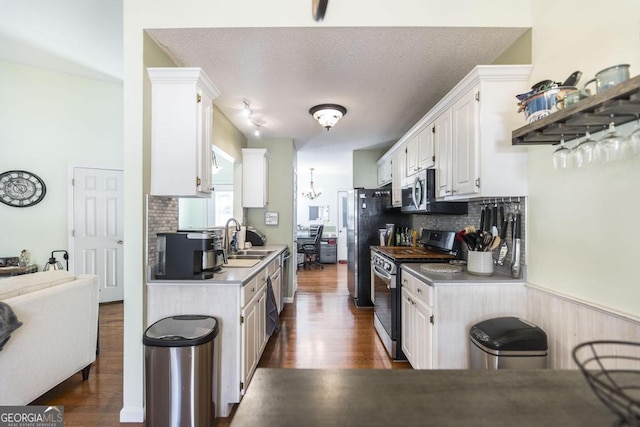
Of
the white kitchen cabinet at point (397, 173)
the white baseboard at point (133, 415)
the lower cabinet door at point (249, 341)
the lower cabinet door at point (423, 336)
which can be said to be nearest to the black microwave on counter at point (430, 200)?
the white kitchen cabinet at point (397, 173)

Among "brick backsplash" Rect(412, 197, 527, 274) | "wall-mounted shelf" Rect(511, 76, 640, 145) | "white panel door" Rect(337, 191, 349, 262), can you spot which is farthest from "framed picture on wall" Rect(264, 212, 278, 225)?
"white panel door" Rect(337, 191, 349, 262)

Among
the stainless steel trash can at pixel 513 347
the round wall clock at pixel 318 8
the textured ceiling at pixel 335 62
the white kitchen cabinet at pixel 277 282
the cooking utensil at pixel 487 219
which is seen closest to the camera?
the stainless steel trash can at pixel 513 347

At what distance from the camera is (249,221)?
14.5ft

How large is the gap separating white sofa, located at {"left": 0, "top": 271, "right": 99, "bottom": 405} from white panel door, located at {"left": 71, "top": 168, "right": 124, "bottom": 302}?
2254mm

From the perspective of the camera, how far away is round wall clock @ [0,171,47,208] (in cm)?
359

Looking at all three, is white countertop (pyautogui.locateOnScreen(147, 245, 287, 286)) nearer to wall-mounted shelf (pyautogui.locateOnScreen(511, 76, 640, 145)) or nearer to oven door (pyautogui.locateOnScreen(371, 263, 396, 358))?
oven door (pyautogui.locateOnScreen(371, 263, 396, 358))

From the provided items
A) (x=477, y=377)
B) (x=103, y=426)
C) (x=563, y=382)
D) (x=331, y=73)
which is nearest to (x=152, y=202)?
(x=103, y=426)

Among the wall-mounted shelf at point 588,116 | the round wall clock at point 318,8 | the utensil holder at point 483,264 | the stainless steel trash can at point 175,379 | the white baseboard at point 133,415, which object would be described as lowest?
the white baseboard at point 133,415

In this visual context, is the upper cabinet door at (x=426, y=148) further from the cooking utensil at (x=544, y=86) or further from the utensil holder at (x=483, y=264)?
the cooking utensil at (x=544, y=86)

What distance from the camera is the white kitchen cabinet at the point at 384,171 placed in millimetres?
4395

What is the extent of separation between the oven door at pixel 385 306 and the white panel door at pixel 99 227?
381 cm

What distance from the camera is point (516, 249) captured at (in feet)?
6.51

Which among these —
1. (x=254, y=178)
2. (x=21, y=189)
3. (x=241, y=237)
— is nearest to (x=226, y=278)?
(x=241, y=237)

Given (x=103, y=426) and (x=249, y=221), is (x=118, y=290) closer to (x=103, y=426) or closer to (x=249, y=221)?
(x=249, y=221)
